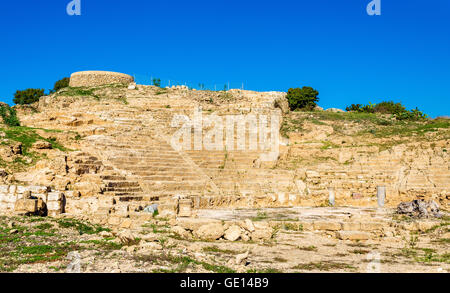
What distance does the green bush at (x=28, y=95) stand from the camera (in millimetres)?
43562

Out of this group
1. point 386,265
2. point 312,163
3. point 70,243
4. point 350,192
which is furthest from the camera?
point 312,163

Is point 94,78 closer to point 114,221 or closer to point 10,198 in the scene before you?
point 10,198

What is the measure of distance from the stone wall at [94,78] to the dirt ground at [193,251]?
3028 cm

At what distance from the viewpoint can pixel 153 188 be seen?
54.7ft

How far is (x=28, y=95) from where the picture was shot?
144 ft

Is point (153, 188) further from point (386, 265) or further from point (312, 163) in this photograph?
point (386, 265)

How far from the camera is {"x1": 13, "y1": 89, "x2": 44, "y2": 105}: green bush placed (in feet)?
143

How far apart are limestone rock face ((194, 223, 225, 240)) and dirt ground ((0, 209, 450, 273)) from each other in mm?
290

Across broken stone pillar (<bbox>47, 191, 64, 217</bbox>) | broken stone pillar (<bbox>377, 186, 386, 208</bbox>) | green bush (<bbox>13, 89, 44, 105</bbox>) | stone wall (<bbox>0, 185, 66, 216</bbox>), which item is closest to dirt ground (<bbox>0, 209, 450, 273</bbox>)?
stone wall (<bbox>0, 185, 66, 216</bbox>)

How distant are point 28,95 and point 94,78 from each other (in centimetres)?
1075

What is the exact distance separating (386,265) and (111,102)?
27.4m

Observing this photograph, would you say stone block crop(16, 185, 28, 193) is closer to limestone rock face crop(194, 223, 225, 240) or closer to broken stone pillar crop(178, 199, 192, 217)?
broken stone pillar crop(178, 199, 192, 217)

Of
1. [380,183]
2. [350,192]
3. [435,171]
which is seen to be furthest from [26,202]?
[435,171]
